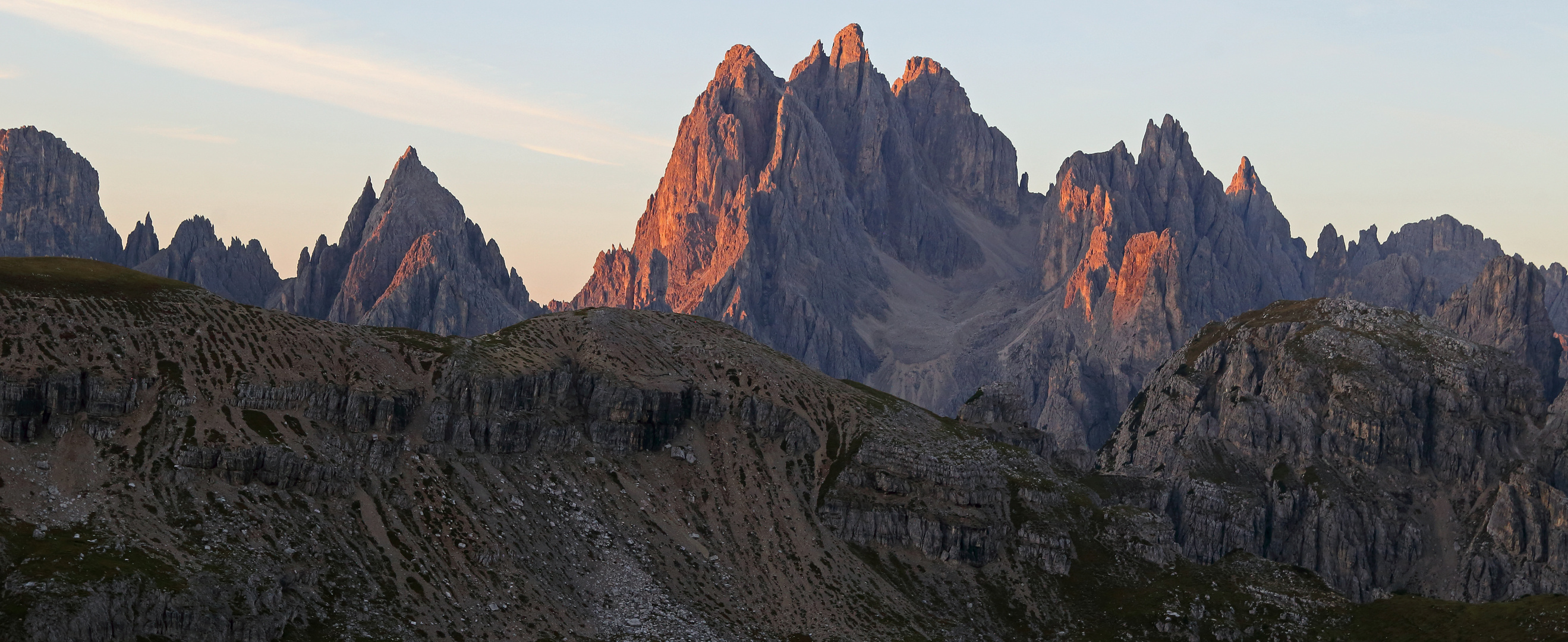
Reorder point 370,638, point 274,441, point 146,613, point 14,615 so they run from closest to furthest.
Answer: point 14,615
point 146,613
point 370,638
point 274,441

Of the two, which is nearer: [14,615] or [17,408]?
[14,615]

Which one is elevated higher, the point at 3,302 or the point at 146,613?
the point at 3,302

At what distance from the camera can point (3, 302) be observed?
199125 mm

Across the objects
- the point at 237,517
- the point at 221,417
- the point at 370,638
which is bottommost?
the point at 370,638

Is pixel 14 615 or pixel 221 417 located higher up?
pixel 221 417

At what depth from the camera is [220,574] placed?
169625 mm

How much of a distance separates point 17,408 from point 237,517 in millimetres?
31356

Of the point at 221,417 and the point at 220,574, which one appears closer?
the point at 220,574

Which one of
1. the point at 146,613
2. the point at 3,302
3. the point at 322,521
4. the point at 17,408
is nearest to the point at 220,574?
the point at 146,613

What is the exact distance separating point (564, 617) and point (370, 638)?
97.0ft

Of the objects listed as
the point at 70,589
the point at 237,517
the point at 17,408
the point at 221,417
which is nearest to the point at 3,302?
the point at 17,408

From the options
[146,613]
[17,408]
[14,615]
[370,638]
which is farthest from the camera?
[17,408]

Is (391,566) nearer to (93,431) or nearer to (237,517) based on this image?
(237,517)

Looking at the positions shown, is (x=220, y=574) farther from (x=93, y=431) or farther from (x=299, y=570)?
(x=93, y=431)
